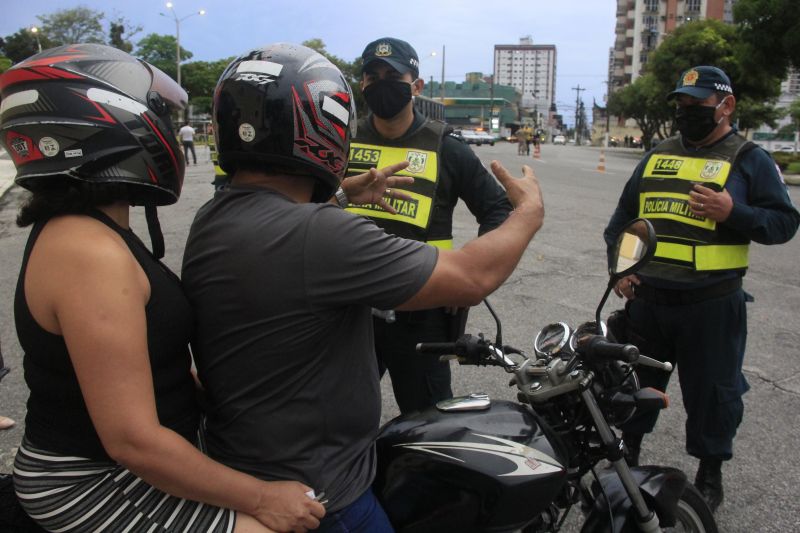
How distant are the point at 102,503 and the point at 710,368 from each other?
2.67m

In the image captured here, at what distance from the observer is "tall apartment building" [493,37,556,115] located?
186m

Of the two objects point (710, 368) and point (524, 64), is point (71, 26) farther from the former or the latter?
point (524, 64)

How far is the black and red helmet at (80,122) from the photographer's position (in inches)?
54.6

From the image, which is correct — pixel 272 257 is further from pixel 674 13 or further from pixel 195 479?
pixel 674 13

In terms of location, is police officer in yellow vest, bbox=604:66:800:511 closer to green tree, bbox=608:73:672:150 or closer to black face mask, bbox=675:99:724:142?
black face mask, bbox=675:99:724:142

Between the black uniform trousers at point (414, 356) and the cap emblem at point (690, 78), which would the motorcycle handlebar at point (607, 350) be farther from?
the cap emblem at point (690, 78)

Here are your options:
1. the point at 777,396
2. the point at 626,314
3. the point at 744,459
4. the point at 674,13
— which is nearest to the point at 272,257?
the point at 626,314

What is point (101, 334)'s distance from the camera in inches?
49.3

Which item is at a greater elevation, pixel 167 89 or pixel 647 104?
pixel 647 104

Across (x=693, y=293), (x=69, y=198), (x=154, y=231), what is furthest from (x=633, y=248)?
(x=693, y=293)

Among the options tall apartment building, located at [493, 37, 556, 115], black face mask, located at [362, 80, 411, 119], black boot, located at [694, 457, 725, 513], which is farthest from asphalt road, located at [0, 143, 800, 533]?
tall apartment building, located at [493, 37, 556, 115]

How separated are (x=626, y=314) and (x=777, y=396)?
5.81ft

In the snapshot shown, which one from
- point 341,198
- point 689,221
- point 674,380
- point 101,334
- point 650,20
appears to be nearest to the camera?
point 101,334

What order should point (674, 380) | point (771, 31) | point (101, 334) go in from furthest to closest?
point (771, 31), point (674, 380), point (101, 334)
